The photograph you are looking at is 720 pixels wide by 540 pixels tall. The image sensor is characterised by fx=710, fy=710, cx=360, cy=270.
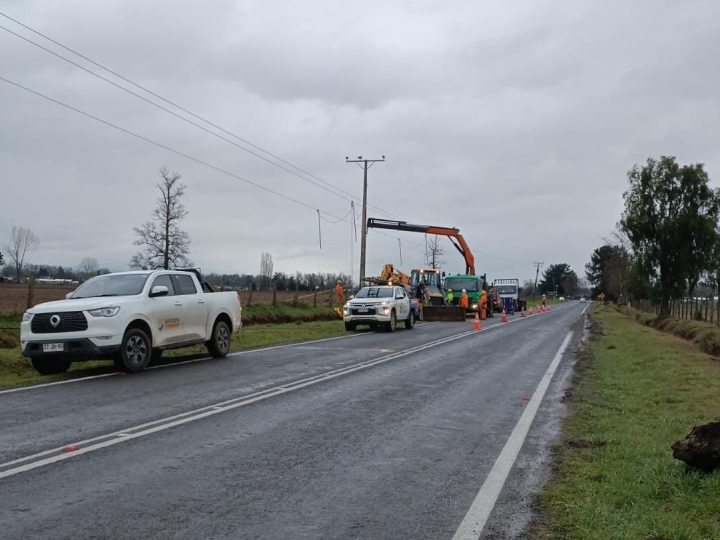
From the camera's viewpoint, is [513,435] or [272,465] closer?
[272,465]

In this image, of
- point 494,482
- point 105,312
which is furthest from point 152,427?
point 105,312

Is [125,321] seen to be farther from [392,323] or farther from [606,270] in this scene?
[606,270]

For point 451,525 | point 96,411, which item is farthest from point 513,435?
point 96,411

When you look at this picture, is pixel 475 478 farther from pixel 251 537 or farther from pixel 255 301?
pixel 255 301

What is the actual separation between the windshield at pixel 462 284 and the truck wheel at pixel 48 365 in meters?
31.4

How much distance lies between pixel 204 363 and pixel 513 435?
8.21 metres

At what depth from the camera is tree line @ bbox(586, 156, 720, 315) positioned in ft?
121

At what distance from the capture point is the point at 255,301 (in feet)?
111

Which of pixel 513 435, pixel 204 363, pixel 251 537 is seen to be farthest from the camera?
pixel 204 363

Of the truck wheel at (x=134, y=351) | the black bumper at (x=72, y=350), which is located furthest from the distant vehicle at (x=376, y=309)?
the black bumper at (x=72, y=350)

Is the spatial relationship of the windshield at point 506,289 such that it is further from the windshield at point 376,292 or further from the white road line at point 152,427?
the white road line at point 152,427

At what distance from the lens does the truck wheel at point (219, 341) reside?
15562mm

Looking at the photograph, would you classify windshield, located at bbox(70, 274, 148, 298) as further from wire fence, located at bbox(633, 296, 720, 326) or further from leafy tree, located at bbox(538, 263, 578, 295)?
leafy tree, located at bbox(538, 263, 578, 295)

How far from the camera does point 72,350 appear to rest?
1197 cm
